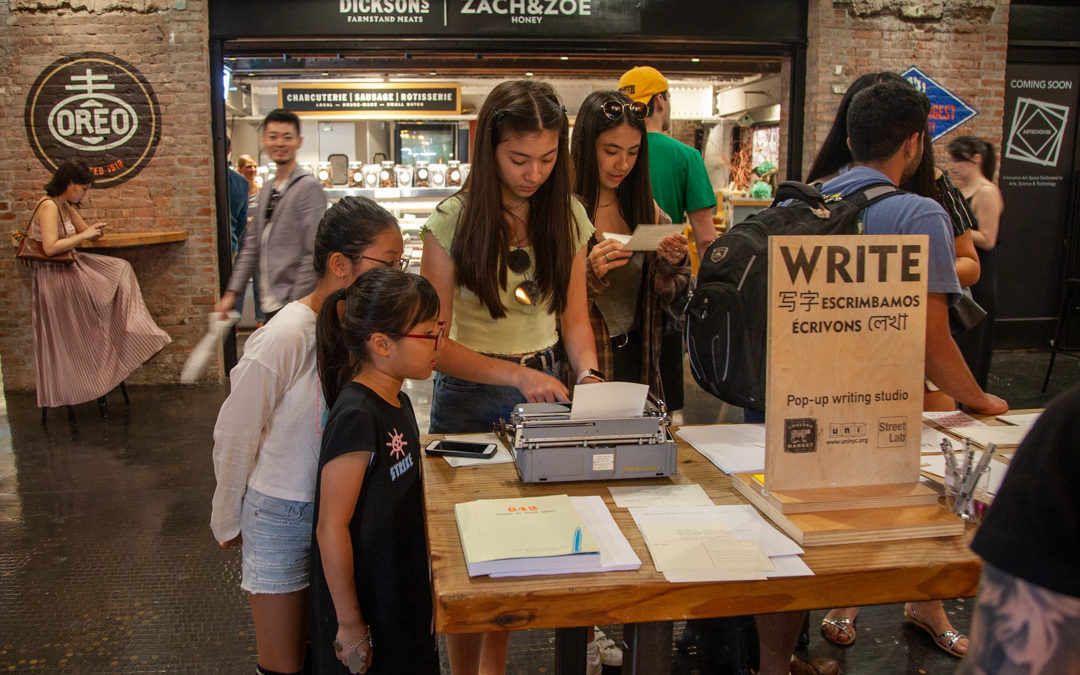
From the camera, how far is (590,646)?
2.39 metres

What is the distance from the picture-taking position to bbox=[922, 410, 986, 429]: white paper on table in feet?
6.62

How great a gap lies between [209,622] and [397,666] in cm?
147

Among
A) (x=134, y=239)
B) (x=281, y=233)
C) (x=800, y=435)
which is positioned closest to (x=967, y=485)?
(x=800, y=435)

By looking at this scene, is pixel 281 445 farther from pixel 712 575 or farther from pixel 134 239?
pixel 134 239

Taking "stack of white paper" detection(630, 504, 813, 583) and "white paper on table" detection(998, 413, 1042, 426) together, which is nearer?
"stack of white paper" detection(630, 504, 813, 583)

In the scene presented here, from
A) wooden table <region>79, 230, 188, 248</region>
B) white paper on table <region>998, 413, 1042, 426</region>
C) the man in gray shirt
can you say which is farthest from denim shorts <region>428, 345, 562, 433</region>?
wooden table <region>79, 230, 188, 248</region>

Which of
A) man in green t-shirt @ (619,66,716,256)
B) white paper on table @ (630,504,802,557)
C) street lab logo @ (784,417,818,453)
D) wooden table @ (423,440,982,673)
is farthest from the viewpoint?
man in green t-shirt @ (619,66,716,256)

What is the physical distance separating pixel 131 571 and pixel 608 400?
247 centimetres

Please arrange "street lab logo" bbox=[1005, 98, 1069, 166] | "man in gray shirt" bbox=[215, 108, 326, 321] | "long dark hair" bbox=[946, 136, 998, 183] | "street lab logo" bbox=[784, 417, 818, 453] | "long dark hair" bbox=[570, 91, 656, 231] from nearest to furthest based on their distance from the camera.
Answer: "street lab logo" bbox=[784, 417, 818, 453] → "long dark hair" bbox=[570, 91, 656, 231] → "man in gray shirt" bbox=[215, 108, 326, 321] → "long dark hair" bbox=[946, 136, 998, 183] → "street lab logo" bbox=[1005, 98, 1069, 166]

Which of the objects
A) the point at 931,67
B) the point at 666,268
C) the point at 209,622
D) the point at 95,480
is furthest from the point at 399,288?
the point at 931,67

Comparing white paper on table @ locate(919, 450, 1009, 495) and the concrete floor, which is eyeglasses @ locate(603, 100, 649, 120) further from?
the concrete floor

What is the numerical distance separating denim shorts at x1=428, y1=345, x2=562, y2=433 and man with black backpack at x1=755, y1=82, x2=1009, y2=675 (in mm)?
825

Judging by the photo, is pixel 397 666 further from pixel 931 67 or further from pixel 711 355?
pixel 931 67

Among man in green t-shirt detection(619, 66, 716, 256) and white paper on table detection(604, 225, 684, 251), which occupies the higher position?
man in green t-shirt detection(619, 66, 716, 256)
